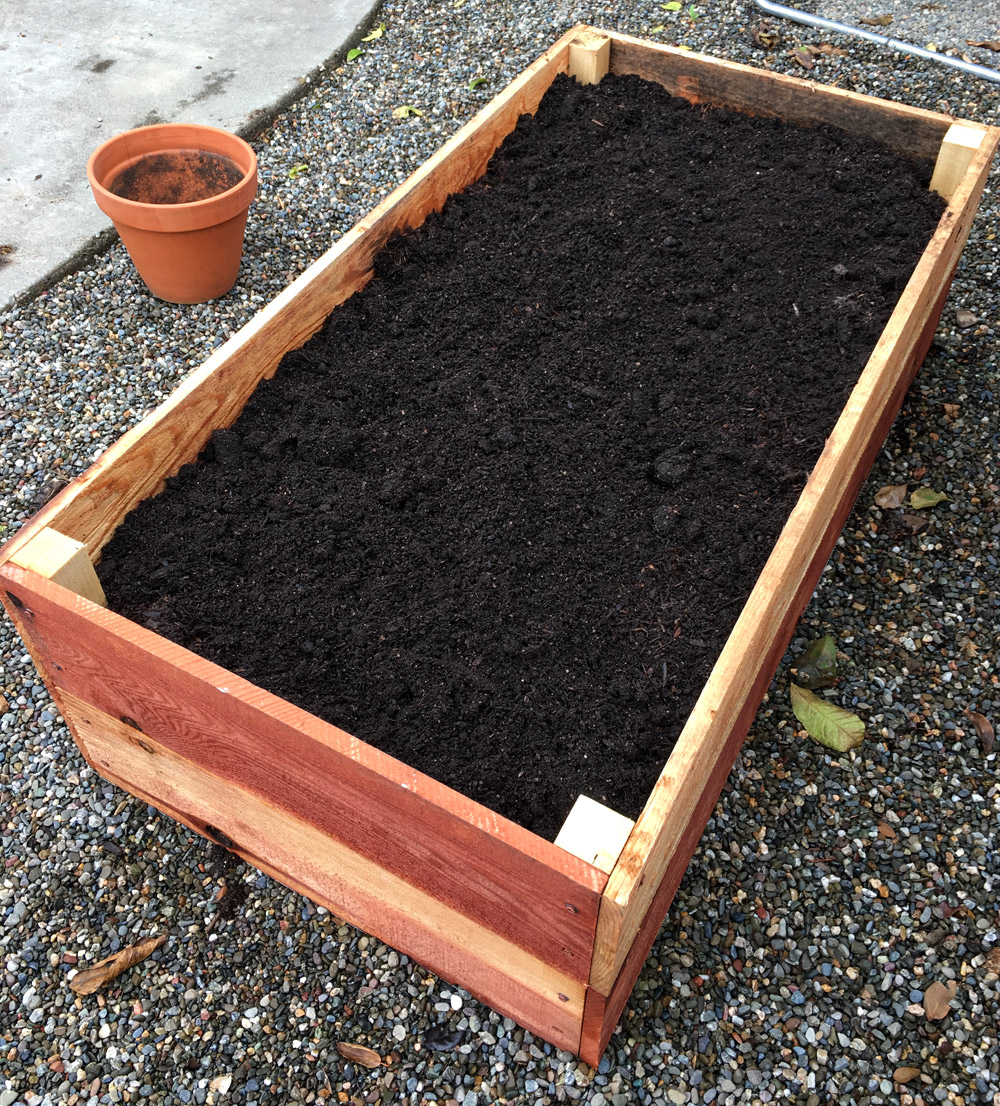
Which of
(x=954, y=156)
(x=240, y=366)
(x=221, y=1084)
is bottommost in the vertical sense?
(x=221, y=1084)

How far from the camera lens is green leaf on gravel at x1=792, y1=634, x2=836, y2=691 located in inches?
93.9

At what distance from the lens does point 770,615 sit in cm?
179

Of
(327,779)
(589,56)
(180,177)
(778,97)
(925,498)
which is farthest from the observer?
(180,177)

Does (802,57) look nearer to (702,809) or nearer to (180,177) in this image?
(180,177)

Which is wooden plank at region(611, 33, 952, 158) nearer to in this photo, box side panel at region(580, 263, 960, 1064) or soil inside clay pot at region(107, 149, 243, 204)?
box side panel at region(580, 263, 960, 1064)

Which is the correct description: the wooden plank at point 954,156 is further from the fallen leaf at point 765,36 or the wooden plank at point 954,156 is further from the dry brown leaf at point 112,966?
the dry brown leaf at point 112,966

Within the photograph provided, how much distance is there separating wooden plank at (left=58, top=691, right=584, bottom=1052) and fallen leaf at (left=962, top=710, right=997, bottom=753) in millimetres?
1228

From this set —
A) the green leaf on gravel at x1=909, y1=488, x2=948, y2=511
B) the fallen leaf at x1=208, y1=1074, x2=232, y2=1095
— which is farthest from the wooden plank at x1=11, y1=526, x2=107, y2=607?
the green leaf on gravel at x1=909, y1=488, x2=948, y2=511

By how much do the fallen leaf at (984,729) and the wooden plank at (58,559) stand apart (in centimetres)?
198

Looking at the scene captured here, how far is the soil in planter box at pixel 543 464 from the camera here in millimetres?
1810

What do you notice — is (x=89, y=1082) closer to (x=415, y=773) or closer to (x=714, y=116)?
(x=415, y=773)

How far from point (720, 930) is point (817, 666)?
2.41 ft

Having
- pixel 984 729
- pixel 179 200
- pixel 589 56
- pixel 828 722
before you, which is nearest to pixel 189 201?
pixel 179 200

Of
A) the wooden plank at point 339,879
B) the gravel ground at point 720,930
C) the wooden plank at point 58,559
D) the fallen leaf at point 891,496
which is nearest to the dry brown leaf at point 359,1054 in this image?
the gravel ground at point 720,930
